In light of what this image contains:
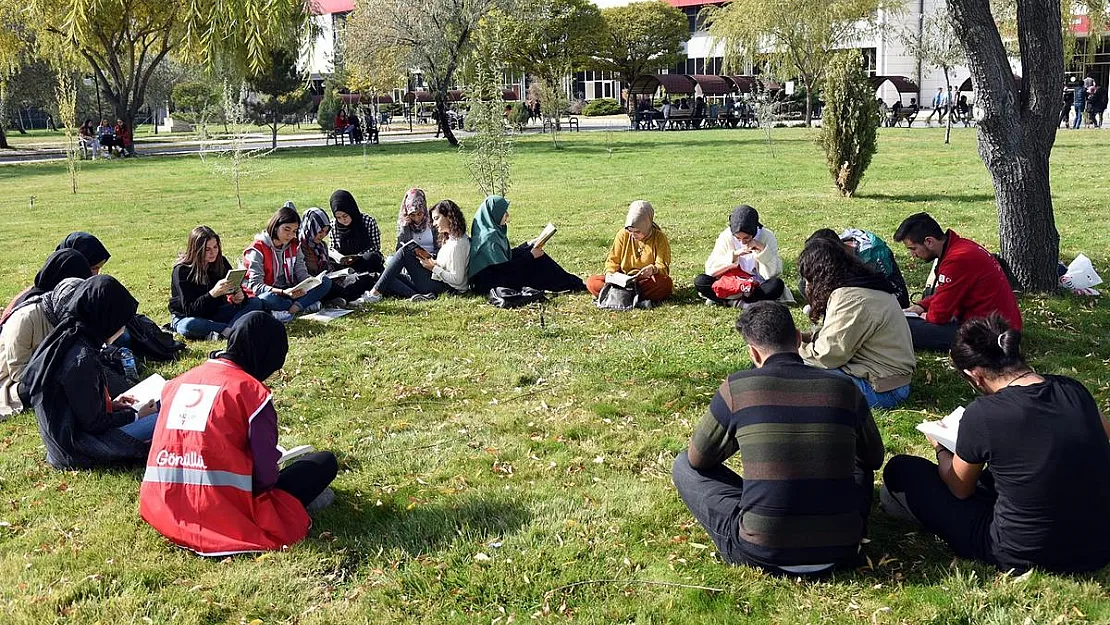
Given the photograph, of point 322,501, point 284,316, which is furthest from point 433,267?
point 322,501

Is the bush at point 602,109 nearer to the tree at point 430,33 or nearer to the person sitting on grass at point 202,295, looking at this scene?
the tree at point 430,33

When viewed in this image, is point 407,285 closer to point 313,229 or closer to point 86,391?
point 313,229

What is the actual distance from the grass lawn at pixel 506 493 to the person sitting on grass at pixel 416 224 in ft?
3.39

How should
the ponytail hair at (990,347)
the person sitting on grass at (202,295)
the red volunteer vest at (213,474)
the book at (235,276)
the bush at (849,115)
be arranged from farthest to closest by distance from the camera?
the bush at (849,115) < the person sitting on grass at (202,295) < the book at (235,276) < the red volunteer vest at (213,474) < the ponytail hair at (990,347)

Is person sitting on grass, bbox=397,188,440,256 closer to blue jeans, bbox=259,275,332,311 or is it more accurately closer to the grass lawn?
the grass lawn

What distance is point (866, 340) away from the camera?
5680 millimetres

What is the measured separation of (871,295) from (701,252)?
5.97m

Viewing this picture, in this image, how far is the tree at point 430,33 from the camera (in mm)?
34188

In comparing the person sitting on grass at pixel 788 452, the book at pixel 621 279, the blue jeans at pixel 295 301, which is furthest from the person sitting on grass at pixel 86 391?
the book at pixel 621 279

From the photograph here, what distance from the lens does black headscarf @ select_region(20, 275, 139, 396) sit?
15.6 feet

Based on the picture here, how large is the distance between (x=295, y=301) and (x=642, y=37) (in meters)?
53.6

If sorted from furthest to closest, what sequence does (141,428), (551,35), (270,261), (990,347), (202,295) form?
(551,35) → (270,261) → (202,295) → (141,428) → (990,347)

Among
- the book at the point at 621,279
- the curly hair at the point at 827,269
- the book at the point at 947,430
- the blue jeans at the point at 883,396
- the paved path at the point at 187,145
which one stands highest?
Answer: the paved path at the point at 187,145

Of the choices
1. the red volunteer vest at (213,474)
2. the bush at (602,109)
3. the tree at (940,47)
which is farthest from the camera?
the bush at (602,109)
